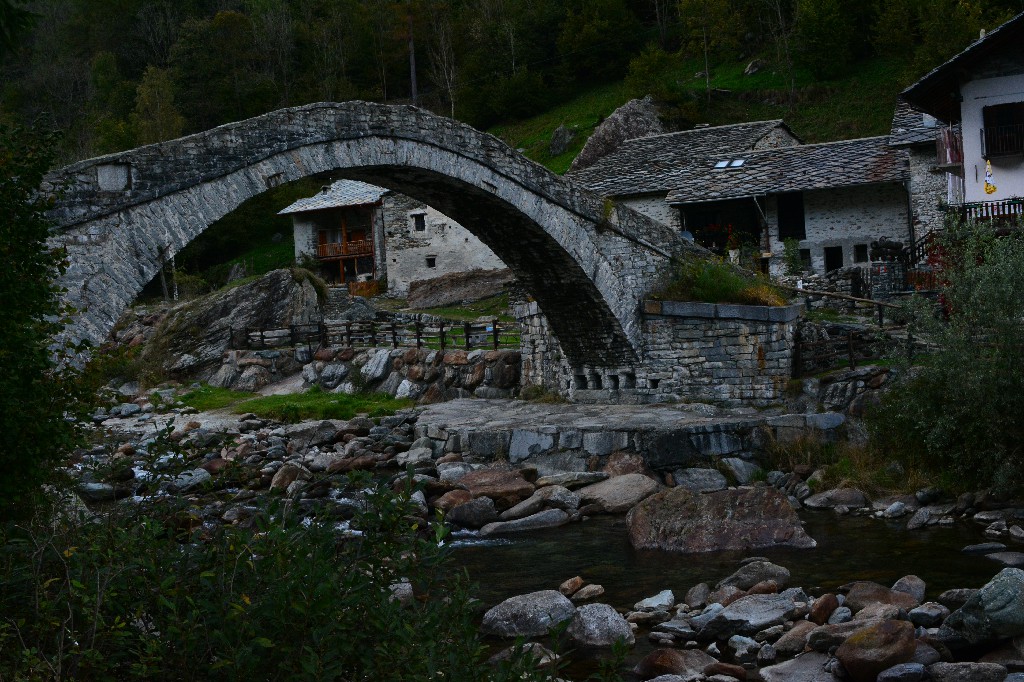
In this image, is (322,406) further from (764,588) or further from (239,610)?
(239,610)

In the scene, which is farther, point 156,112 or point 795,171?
point 156,112

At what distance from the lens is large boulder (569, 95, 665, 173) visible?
110ft

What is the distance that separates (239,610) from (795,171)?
2341 centimetres

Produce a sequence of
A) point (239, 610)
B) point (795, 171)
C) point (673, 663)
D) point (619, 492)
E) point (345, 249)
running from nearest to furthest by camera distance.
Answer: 1. point (239, 610)
2. point (673, 663)
3. point (619, 492)
4. point (795, 171)
5. point (345, 249)

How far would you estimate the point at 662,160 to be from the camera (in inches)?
1116

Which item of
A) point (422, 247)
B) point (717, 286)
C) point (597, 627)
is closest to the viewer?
point (597, 627)

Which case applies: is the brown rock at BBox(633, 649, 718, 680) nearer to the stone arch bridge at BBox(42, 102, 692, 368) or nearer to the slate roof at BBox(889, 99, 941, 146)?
the stone arch bridge at BBox(42, 102, 692, 368)

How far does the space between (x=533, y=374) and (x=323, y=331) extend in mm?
6969

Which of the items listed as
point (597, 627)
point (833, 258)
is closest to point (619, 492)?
point (597, 627)

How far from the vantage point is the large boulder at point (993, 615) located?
6785mm

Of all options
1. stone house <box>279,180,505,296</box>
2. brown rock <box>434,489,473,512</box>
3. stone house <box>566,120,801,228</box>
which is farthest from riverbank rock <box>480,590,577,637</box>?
stone house <box>279,180,505,296</box>

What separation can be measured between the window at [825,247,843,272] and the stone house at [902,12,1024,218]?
21.2 ft

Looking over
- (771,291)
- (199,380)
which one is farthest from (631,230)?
(199,380)

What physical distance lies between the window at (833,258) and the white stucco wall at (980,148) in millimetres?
6775
